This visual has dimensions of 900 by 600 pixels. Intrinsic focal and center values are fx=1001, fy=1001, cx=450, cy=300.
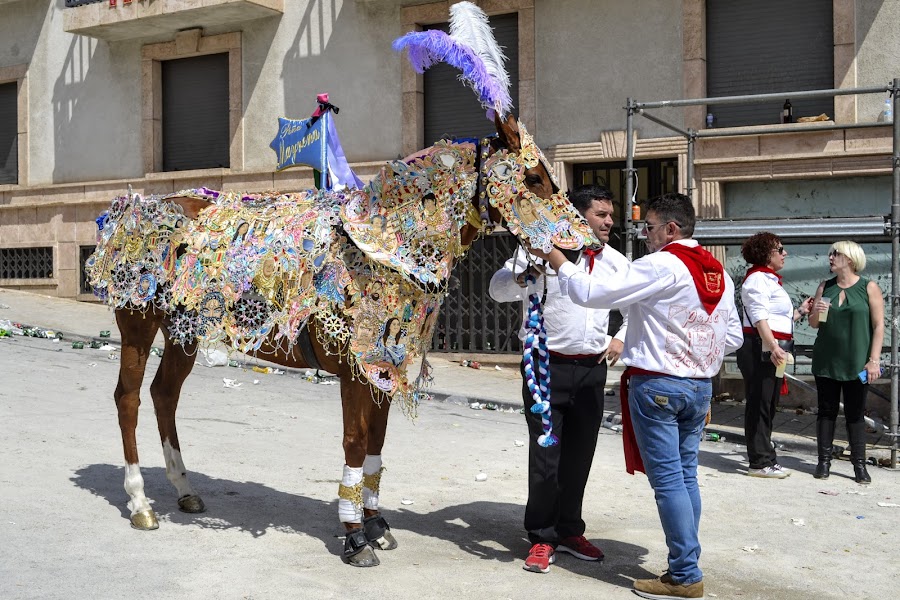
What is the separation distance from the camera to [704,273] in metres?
4.67

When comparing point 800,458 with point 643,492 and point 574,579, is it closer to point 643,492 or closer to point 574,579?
point 643,492

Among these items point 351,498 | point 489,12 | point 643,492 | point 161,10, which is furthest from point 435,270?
point 161,10

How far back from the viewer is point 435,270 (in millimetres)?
4871

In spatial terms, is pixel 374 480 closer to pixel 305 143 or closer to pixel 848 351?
pixel 305 143

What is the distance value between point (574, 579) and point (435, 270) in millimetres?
1666

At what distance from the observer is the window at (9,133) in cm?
1848

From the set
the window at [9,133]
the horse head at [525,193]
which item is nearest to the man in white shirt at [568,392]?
Answer: the horse head at [525,193]

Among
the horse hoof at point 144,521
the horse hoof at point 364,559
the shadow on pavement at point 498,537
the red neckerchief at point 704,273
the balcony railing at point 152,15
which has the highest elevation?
the balcony railing at point 152,15

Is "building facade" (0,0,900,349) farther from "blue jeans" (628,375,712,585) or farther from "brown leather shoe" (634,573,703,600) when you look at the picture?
"brown leather shoe" (634,573,703,600)

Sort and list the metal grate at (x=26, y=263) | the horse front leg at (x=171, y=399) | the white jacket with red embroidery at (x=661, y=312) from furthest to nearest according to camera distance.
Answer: the metal grate at (x=26, y=263) → the horse front leg at (x=171, y=399) → the white jacket with red embroidery at (x=661, y=312)

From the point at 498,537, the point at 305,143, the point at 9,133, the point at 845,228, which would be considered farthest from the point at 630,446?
the point at 9,133

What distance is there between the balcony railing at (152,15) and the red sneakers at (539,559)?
11.9m

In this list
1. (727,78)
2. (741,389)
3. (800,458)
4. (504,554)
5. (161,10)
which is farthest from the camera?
(161,10)

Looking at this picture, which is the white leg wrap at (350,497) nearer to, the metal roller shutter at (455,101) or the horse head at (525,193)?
the horse head at (525,193)
